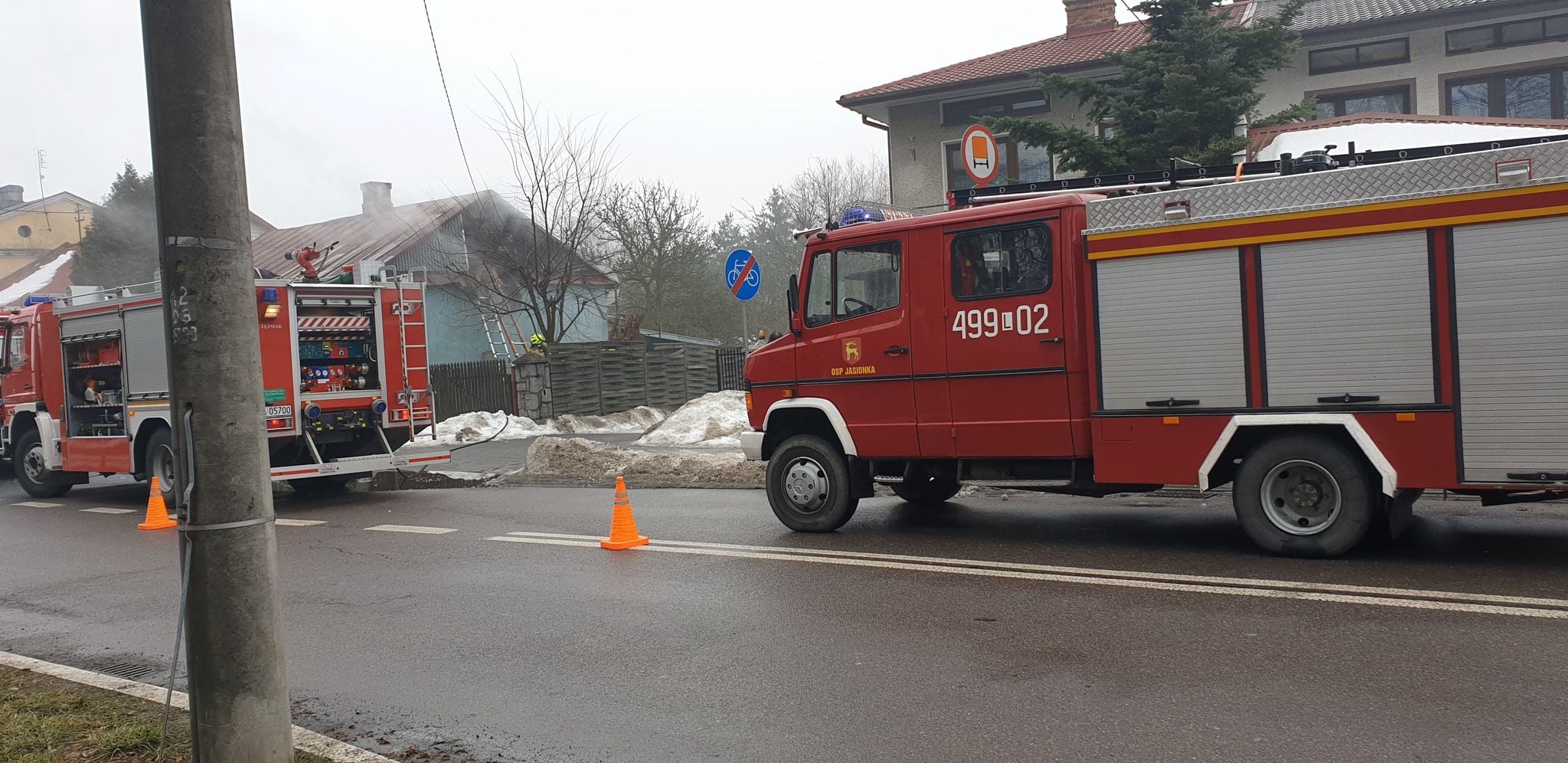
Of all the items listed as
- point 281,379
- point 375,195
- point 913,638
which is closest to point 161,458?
point 281,379

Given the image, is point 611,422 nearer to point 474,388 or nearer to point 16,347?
point 474,388

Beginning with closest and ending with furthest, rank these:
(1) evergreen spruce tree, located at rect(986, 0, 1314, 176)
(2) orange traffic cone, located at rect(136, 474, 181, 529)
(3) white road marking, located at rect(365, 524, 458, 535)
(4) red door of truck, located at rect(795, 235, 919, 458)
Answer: (4) red door of truck, located at rect(795, 235, 919, 458), (3) white road marking, located at rect(365, 524, 458, 535), (2) orange traffic cone, located at rect(136, 474, 181, 529), (1) evergreen spruce tree, located at rect(986, 0, 1314, 176)

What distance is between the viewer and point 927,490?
1052cm

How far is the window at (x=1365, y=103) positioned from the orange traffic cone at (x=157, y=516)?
Result: 67.5ft

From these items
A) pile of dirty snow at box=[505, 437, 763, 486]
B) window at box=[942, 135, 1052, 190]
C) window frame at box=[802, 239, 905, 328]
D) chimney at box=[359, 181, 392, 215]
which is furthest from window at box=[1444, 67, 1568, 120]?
chimney at box=[359, 181, 392, 215]

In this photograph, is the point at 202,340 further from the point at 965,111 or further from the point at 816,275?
the point at 965,111

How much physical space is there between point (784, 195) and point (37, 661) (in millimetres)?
58680

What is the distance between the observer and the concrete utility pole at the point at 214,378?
363cm

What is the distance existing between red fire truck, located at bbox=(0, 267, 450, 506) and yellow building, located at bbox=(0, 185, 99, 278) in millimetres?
47598

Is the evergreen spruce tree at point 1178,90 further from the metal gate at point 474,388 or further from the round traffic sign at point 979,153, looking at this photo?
the metal gate at point 474,388

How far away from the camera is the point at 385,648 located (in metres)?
6.45

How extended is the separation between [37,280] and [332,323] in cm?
4424

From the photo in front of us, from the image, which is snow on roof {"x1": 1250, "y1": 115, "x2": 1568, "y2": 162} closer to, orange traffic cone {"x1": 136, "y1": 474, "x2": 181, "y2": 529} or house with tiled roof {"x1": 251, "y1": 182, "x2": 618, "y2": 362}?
orange traffic cone {"x1": 136, "y1": 474, "x2": 181, "y2": 529}

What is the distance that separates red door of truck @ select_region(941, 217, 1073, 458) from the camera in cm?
824
